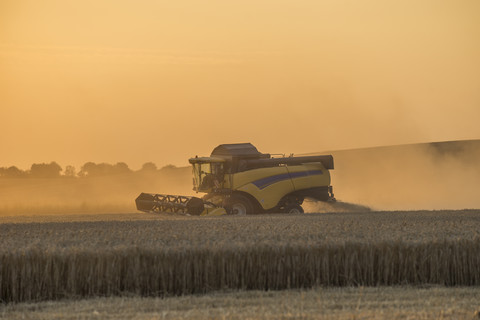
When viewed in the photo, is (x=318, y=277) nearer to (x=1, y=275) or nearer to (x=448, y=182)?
(x=1, y=275)

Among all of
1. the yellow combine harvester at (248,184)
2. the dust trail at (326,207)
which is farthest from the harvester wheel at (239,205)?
the dust trail at (326,207)

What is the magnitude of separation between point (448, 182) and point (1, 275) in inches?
1646

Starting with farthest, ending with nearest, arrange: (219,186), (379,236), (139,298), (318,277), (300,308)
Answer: (219,186), (379,236), (318,277), (139,298), (300,308)

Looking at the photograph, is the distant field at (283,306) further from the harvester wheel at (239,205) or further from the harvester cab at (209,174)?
the harvester cab at (209,174)

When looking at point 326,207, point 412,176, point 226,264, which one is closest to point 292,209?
point 326,207

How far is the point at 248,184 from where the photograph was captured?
2622 cm

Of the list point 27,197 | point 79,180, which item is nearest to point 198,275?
point 27,197

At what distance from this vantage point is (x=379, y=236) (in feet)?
43.2

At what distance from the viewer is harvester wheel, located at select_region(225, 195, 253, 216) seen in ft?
85.5

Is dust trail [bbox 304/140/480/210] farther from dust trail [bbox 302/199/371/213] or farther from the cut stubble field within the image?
the cut stubble field

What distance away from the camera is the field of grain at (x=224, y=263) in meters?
11.5

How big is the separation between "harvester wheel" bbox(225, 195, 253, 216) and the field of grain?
41.2 feet

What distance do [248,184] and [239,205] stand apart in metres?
0.77

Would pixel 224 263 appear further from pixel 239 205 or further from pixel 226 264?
pixel 239 205
